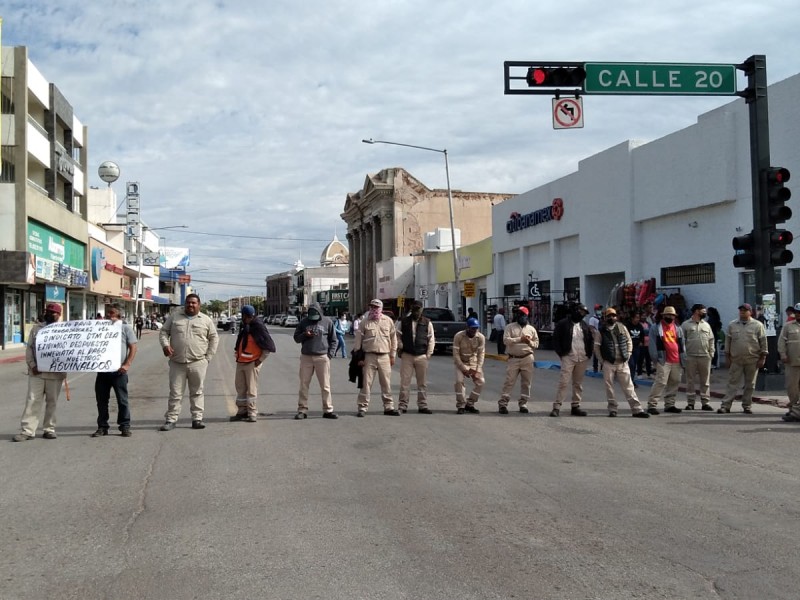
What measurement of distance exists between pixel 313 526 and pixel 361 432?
449cm

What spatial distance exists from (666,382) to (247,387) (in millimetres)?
6877

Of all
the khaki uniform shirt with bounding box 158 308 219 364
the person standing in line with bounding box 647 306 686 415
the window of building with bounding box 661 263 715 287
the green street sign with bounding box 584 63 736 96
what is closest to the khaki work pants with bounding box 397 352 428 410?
the khaki uniform shirt with bounding box 158 308 219 364

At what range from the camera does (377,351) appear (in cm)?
1191

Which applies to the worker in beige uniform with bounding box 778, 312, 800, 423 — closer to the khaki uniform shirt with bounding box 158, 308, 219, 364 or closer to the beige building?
the khaki uniform shirt with bounding box 158, 308, 219, 364

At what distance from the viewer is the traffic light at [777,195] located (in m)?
14.6

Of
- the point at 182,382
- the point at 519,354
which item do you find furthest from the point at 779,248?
the point at 182,382

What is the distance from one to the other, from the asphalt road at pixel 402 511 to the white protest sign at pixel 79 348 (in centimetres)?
95

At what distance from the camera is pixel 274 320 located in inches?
4360

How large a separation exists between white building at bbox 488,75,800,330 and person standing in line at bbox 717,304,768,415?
7.30 metres

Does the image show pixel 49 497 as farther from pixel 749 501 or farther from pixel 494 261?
pixel 494 261

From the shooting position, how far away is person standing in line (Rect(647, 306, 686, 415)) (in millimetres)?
12594

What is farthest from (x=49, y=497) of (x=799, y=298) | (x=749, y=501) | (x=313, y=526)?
(x=799, y=298)

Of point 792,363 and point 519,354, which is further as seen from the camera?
point 519,354

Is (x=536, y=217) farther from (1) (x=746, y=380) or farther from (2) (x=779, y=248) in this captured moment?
(1) (x=746, y=380)
